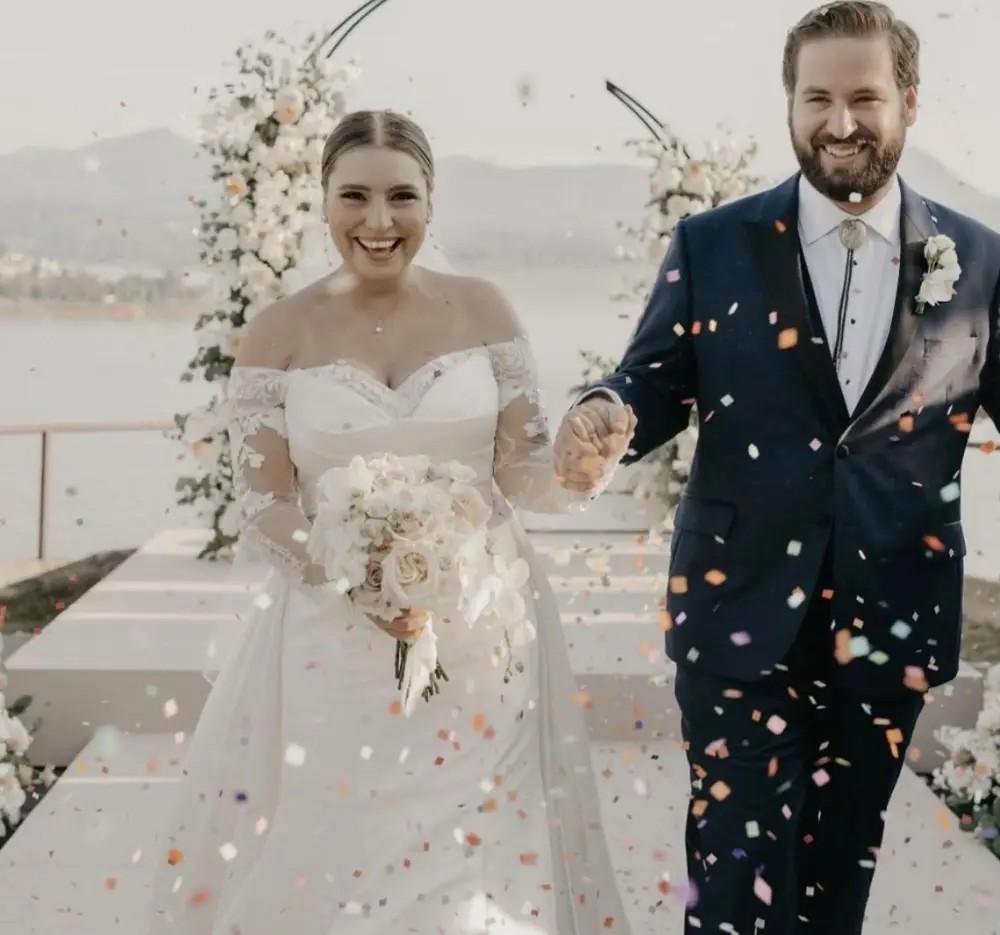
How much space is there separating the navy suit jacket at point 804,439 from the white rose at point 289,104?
342 cm

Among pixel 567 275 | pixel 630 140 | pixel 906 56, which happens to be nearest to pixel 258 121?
pixel 630 140

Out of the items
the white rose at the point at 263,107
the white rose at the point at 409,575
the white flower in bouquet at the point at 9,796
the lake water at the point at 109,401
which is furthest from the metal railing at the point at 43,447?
the white rose at the point at 409,575

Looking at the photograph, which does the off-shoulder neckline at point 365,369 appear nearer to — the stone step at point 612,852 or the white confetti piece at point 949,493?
the white confetti piece at point 949,493

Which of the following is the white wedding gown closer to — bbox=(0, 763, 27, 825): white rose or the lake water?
bbox=(0, 763, 27, 825): white rose

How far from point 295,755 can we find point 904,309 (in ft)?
4.57

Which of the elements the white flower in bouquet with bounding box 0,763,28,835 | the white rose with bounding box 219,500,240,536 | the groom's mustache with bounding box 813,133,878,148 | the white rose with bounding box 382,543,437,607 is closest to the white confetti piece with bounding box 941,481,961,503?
the groom's mustache with bounding box 813,133,878,148

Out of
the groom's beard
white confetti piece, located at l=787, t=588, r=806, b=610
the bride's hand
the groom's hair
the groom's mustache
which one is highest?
the groom's hair

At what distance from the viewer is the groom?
2.07 m

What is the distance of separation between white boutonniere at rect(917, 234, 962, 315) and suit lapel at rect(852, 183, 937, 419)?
16mm

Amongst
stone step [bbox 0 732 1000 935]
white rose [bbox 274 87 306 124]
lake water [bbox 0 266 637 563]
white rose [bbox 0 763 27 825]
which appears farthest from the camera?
lake water [bbox 0 266 637 563]

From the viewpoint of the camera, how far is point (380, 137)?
2.31 metres

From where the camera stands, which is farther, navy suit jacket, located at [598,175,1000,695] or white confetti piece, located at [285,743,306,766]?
white confetti piece, located at [285,743,306,766]

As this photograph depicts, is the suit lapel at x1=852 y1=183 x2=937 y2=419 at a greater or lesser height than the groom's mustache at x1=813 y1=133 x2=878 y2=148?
lesser

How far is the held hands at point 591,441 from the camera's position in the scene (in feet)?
6.64
